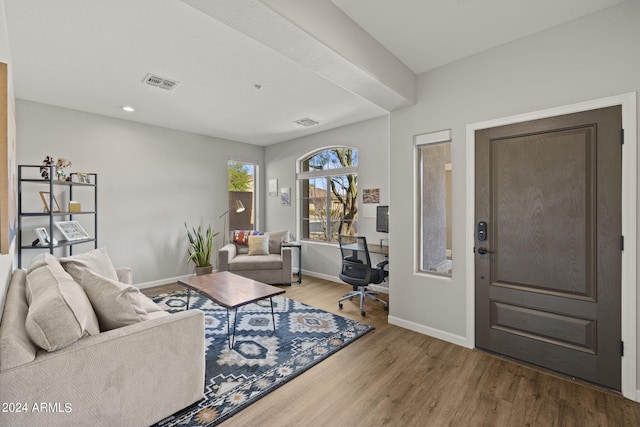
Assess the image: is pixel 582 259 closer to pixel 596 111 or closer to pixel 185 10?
pixel 596 111

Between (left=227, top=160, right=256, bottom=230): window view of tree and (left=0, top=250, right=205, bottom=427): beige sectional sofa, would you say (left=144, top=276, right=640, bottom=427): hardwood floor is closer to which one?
(left=0, top=250, right=205, bottom=427): beige sectional sofa

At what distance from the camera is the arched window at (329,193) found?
15.8 feet

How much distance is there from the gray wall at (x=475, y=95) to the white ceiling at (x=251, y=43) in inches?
4.8

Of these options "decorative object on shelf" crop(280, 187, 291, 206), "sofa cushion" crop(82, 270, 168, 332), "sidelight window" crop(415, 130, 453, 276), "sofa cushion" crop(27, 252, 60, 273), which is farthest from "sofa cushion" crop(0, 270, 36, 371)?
"decorative object on shelf" crop(280, 187, 291, 206)

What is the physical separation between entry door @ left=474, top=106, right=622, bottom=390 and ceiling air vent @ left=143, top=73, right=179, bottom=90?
311cm

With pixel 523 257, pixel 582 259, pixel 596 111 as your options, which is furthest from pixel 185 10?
pixel 582 259

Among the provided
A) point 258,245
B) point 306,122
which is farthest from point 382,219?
point 258,245

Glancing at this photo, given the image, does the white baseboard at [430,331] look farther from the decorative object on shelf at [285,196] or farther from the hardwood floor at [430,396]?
the decorative object on shelf at [285,196]

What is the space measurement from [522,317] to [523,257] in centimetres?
49

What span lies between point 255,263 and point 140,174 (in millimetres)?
2286

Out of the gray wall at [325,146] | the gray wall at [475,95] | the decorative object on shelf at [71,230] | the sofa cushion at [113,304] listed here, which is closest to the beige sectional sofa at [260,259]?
the gray wall at [325,146]

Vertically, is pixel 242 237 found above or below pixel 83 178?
below

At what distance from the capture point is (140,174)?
4.44 metres

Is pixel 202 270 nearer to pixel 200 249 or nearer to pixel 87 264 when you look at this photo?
pixel 200 249
